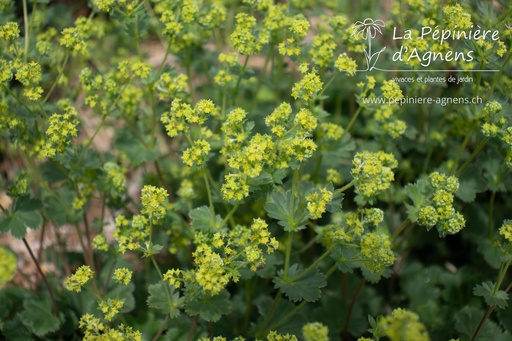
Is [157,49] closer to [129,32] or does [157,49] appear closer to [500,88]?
[129,32]

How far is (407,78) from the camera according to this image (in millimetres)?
4805

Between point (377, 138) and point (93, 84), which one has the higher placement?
point (93, 84)

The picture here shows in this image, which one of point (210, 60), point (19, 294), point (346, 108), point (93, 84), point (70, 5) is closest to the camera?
point (93, 84)

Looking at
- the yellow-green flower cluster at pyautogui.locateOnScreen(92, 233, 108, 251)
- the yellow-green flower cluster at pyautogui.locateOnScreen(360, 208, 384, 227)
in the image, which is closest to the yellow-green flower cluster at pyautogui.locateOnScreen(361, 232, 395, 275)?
the yellow-green flower cluster at pyautogui.locateOnScreen(360, 208, 384, 227)

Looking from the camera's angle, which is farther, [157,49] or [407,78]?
[157,49]

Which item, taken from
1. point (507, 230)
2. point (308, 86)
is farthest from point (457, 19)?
point (507, 230)

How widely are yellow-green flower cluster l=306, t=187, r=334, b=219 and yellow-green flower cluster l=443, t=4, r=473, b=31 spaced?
169 cm

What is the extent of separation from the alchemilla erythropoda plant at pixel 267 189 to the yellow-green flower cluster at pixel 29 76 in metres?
0.01

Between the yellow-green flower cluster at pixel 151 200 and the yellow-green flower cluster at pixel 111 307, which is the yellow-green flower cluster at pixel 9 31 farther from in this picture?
the yellow-green flower cluster at pixel 111 307

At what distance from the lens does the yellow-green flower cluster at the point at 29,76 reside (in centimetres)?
384

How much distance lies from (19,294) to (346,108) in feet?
14.3

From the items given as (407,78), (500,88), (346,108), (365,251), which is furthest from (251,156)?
(346,108)

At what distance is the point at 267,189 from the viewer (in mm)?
3572

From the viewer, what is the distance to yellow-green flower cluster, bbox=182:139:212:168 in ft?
11.6
